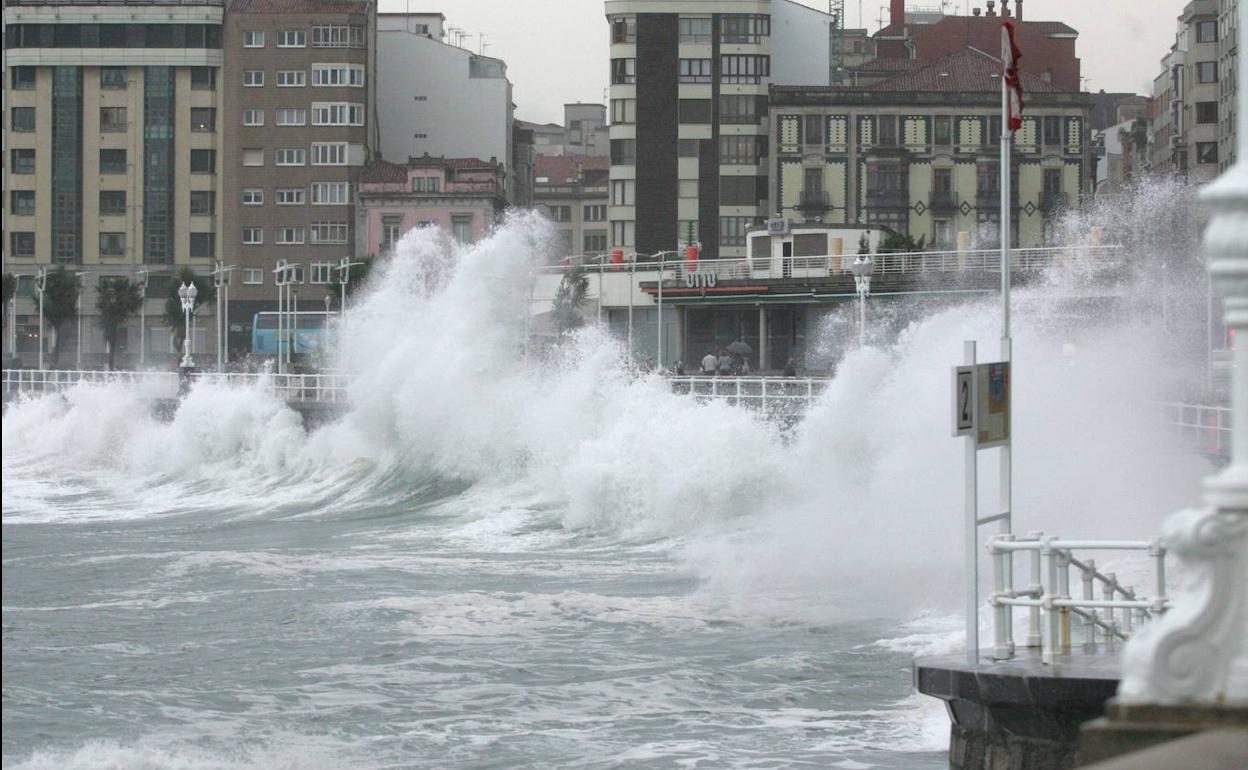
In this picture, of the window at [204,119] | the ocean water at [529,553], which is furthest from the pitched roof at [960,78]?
the ocean water at [529,553]

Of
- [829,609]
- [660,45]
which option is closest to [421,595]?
[829,609]

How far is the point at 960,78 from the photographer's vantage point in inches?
3314

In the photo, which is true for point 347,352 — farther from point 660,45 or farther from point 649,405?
point 660,45

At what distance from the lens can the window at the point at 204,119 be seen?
91.2 meters

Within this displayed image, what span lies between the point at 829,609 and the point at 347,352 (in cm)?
3084

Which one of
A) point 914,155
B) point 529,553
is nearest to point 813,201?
point 914,155

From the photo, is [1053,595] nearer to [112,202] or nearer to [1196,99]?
[1196,99]

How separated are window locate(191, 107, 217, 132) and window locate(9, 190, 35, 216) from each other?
8.18 m

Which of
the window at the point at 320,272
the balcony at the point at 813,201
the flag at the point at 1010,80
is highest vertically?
the balcony at the point at 813,201

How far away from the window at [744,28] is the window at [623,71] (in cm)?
400

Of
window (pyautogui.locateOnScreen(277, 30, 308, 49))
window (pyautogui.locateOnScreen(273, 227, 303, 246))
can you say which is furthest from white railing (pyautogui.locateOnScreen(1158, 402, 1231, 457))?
window (pyautogui.locateOnScreen(277, 30, 308, 49))

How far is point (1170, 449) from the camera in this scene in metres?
25.8

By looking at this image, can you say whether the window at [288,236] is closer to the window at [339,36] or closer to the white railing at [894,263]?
the window at [339,36]

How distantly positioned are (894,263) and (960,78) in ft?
90.3
